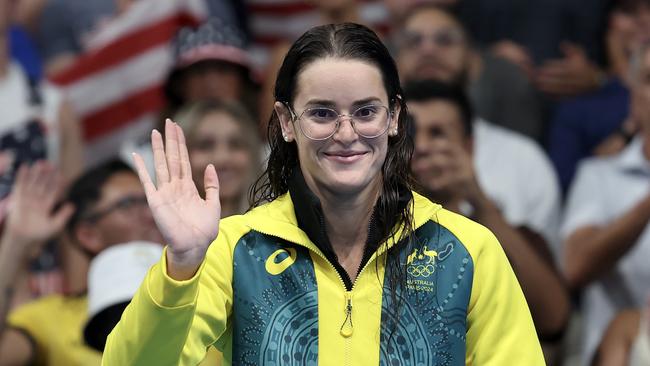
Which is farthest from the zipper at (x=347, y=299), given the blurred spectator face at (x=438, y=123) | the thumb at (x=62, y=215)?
the thumb at (x=62, y=215)

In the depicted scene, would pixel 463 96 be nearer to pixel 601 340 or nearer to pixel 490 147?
pixel 490 147

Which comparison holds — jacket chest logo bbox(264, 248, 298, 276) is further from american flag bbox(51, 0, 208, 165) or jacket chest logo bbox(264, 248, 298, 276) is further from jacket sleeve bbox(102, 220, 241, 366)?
american flag bbox(51, 0, 208, 165)

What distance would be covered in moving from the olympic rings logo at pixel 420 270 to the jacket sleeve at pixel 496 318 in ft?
0.34

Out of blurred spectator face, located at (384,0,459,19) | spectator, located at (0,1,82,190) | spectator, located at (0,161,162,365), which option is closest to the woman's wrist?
spectator, located at (0,161,162,365)

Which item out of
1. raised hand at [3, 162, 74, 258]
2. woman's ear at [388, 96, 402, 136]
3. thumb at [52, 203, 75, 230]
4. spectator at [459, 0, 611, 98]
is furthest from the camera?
spectator at [459, 0, 611, 98]

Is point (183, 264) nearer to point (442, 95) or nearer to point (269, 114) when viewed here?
point (269, 114)

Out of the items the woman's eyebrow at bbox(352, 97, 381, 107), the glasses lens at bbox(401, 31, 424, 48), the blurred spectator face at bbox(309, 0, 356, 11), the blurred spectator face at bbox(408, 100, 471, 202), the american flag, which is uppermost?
the woman's eyebrow at bbox(352, 97, 381, 107)

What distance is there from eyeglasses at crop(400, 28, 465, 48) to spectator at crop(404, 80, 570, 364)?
0.50 metres

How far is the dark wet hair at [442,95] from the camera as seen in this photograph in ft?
20.9

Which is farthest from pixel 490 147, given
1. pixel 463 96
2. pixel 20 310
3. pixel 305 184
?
pixel 305 184

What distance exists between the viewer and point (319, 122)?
10.8 feet

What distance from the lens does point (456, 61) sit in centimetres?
711

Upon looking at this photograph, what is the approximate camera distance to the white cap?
16.3 ft

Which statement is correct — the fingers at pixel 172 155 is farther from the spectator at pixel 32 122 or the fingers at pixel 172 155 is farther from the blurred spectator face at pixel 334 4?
the blurred spectator face at pixel 334 4
